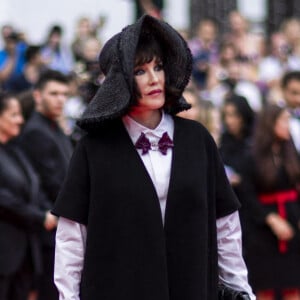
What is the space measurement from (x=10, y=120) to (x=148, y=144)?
10.7ft

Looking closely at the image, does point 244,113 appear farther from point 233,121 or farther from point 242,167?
point 242,167

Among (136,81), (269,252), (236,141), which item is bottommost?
(269,252)

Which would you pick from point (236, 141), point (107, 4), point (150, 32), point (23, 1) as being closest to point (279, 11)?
point (107, 4)

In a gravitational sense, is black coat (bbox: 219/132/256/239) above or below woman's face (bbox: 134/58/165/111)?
below

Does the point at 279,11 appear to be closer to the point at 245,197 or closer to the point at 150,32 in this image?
the point at 245,197

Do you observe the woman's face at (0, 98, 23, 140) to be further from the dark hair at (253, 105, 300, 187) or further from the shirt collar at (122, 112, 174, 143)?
the shirt collar at (122, 112, 174, 143)

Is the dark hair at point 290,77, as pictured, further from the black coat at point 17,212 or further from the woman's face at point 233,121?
the black coat at point 17,212

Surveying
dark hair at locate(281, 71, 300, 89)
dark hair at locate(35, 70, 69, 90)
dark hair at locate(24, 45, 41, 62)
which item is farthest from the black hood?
dark hair at locate(24, 45, 41, 62)

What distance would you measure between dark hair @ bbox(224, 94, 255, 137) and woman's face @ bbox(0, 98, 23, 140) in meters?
1.87

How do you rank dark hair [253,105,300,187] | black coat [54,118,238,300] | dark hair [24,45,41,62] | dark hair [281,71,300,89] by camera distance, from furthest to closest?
1. dark hair [24,45,41,62]
2. dark hair [281,71,300,89]
3. dark hair [253,105,300,187]
4. black coat [54,118,238,300]

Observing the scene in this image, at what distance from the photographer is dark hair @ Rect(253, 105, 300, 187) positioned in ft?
25.6

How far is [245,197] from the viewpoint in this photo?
25.8 feet

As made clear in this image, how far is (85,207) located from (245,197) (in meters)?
3.69

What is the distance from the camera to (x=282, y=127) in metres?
7.93
